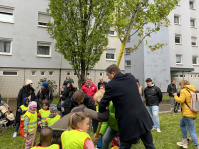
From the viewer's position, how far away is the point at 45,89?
6.66 m

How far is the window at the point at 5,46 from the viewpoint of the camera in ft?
55.0

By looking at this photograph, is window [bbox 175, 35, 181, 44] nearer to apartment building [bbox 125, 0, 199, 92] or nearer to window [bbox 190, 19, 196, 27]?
apartment building [bbox 125, 0, 199, 92]

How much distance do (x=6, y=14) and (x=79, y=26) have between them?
8.45m

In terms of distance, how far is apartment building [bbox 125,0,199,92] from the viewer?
24219 millimetres

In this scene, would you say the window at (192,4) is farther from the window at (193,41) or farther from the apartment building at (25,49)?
the apartment building at (25,49)

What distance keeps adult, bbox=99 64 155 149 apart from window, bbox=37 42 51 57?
54.1ft

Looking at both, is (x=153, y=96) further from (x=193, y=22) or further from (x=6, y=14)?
(x=193, y=22)

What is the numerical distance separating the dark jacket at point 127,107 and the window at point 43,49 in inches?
650

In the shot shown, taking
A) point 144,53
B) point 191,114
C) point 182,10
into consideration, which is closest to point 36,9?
point 144,53

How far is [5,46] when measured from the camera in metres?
16.9

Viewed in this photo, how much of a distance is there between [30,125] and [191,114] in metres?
4.31

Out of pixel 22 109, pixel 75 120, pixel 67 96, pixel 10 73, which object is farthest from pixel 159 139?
pixel 10 73

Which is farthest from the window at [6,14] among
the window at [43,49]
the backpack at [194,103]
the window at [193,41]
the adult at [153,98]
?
the window at [193,41]

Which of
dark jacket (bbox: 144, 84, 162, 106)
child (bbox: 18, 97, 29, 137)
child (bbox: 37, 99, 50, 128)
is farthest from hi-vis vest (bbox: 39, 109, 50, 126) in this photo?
dark jacket (bbox: 144, 84, 162, 106)
